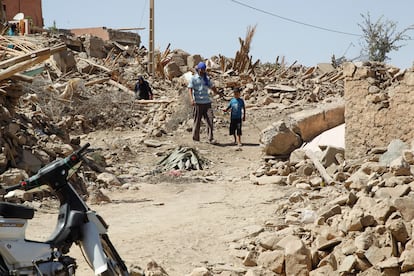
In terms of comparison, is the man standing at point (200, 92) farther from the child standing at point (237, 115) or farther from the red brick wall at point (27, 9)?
the red brick wall at point (27, 9)

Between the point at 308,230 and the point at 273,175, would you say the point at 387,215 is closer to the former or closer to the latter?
the point at 308,230

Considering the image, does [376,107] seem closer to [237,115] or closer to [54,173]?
[237,115]

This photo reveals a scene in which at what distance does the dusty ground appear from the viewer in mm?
5602

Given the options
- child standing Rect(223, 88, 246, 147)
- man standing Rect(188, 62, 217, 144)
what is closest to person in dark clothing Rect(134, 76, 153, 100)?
man standing Rect(188, 62, 217, 144)

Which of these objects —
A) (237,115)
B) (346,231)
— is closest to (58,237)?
(346,231)

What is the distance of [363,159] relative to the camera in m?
7.86

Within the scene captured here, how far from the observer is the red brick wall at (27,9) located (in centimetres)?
2723

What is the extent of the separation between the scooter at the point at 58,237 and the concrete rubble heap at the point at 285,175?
1.43 metres

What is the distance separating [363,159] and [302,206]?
54.8 inches

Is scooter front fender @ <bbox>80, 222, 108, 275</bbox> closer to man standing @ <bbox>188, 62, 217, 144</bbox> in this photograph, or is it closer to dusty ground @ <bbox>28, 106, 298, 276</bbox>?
dusty ground @ <bbox>28, 106, 298, 276</bbox>

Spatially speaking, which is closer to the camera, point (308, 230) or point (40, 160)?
point (308, 230)

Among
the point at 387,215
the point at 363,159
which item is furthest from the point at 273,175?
the point at 387,215

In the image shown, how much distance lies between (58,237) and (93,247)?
0.20 m

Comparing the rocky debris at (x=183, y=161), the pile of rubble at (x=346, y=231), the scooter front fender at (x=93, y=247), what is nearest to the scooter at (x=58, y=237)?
the scooter front fender at (x=93, y=247)
